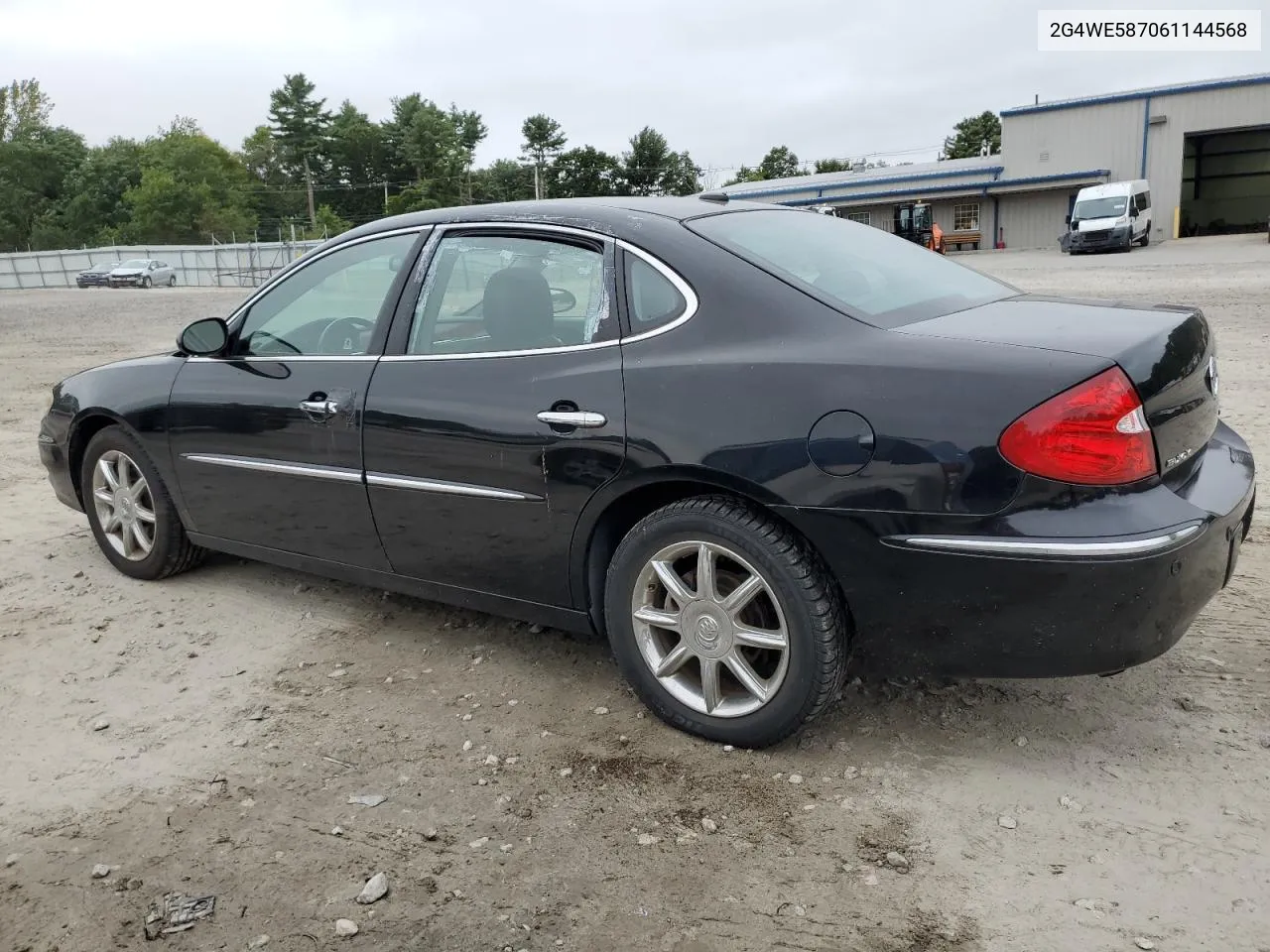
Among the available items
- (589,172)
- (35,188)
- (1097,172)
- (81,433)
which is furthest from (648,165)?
(81,433)

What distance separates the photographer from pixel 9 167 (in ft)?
266

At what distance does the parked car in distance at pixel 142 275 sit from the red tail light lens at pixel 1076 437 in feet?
151

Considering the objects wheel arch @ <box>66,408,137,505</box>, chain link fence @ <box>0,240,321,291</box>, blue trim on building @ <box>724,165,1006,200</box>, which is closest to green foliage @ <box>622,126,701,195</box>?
blue trim on building @ <box>724,165,1006,200</box>

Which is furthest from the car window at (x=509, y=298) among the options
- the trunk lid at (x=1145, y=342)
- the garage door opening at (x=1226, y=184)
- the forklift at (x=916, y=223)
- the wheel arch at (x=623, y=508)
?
the garage door opening at (x=1226, y=184)

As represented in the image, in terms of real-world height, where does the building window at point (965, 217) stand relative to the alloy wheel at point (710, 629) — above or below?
above

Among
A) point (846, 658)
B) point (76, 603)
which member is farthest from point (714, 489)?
point (76, 603)

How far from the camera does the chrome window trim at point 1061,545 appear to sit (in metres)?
2.52

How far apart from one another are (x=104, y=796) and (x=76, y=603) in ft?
6.09

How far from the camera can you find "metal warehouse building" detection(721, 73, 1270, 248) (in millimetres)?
41219

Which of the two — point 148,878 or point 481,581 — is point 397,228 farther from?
point 148,878

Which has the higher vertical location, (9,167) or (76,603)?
(9,167)

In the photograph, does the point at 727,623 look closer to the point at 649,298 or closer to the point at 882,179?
the point at 649,298

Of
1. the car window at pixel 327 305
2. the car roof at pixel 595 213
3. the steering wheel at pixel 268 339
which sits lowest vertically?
the steering wheel at pixel 268 339

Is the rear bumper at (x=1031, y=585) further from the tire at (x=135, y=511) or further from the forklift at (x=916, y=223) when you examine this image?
the forklift at (x=916, y=223)
